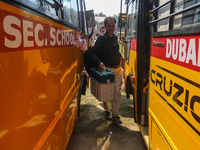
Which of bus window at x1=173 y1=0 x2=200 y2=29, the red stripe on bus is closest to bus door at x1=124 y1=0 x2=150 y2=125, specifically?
the red stripe on bus

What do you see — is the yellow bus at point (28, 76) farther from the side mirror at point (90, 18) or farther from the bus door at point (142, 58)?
the side mirror at point (90, 18)

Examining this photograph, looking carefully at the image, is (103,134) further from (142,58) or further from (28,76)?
(28,76)

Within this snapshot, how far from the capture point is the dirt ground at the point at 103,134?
3.22 meters

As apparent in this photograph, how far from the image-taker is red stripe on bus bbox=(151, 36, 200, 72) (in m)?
1.19

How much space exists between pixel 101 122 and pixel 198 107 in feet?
10.2

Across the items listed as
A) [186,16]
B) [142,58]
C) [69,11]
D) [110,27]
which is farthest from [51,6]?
[110,27]

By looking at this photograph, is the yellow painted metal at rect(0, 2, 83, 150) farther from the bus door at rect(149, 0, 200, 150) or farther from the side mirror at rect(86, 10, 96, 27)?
the side mirror at rect(86, 10, 96, 27)

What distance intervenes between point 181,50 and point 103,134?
2660 millimetres

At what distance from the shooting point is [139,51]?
296 centimetres

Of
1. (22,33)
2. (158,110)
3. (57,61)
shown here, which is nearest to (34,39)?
(22,33)

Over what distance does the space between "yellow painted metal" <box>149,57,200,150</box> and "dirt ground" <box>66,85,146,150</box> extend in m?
1.16

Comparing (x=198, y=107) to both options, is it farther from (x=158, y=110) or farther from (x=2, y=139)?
(x=2, y=139)

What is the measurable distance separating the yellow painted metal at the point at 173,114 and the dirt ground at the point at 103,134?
1163 mm

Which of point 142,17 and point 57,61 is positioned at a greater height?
point 142,17
